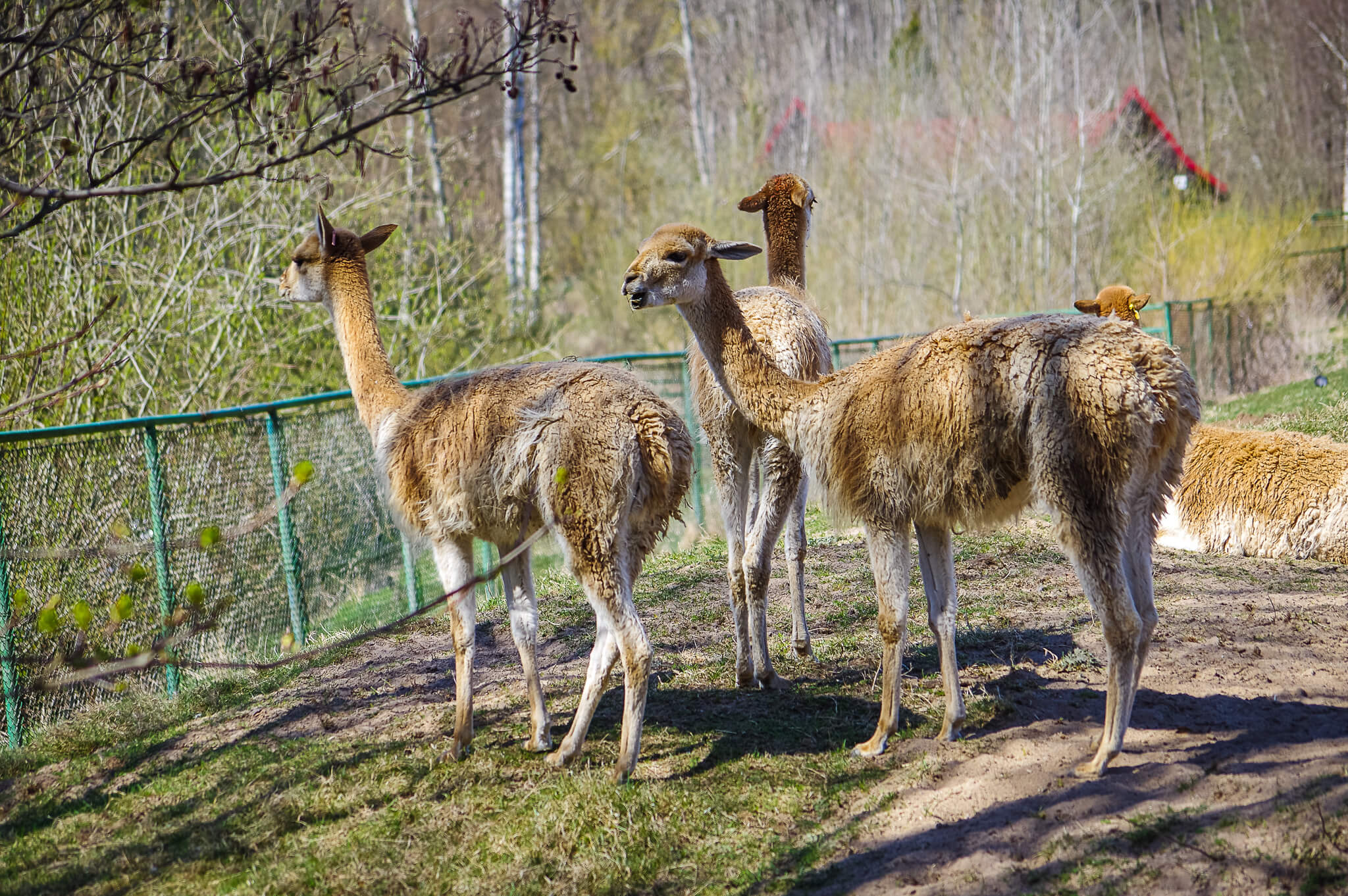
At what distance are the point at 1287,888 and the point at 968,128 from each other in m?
20.7

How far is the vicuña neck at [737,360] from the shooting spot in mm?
4637

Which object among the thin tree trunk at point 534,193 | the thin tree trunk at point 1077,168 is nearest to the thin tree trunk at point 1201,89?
the thin tree trunk at point 1077,168

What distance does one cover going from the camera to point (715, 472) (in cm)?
533

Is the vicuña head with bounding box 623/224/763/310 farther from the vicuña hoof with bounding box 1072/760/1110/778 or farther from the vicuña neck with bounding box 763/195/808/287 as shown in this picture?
the vicuña hoof with bounding box 1072/760/1110/778

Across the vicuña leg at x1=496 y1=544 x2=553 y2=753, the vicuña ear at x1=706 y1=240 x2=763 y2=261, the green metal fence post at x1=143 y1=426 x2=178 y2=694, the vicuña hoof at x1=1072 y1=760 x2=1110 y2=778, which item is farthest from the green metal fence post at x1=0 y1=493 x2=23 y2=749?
the vicuña hoof at x1=1072 y1=760 x2=1110 y2=778

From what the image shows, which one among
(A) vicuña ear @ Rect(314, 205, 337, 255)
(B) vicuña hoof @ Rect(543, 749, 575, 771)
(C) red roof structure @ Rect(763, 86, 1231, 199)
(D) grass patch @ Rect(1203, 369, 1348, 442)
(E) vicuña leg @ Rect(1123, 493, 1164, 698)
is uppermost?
(C) red roof structure @ Rect(763, 86, 1231, 199)

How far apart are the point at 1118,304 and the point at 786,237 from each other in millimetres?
2562

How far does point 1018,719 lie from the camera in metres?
4.52

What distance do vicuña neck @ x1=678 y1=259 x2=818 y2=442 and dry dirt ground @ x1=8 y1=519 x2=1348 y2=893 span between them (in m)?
1.43

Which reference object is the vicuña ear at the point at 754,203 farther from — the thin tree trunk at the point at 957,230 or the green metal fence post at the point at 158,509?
the thin tree trunk at the point at 957,230

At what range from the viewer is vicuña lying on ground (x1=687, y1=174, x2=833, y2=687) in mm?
5176

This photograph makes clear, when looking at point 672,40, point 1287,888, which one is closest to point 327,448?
point 1287,888

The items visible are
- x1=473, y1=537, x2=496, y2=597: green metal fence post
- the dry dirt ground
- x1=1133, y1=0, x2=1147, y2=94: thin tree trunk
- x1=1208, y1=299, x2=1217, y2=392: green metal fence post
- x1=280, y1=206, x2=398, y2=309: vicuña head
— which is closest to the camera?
the dry dirt ground

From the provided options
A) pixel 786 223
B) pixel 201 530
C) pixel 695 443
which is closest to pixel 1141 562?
pixel 786 223
